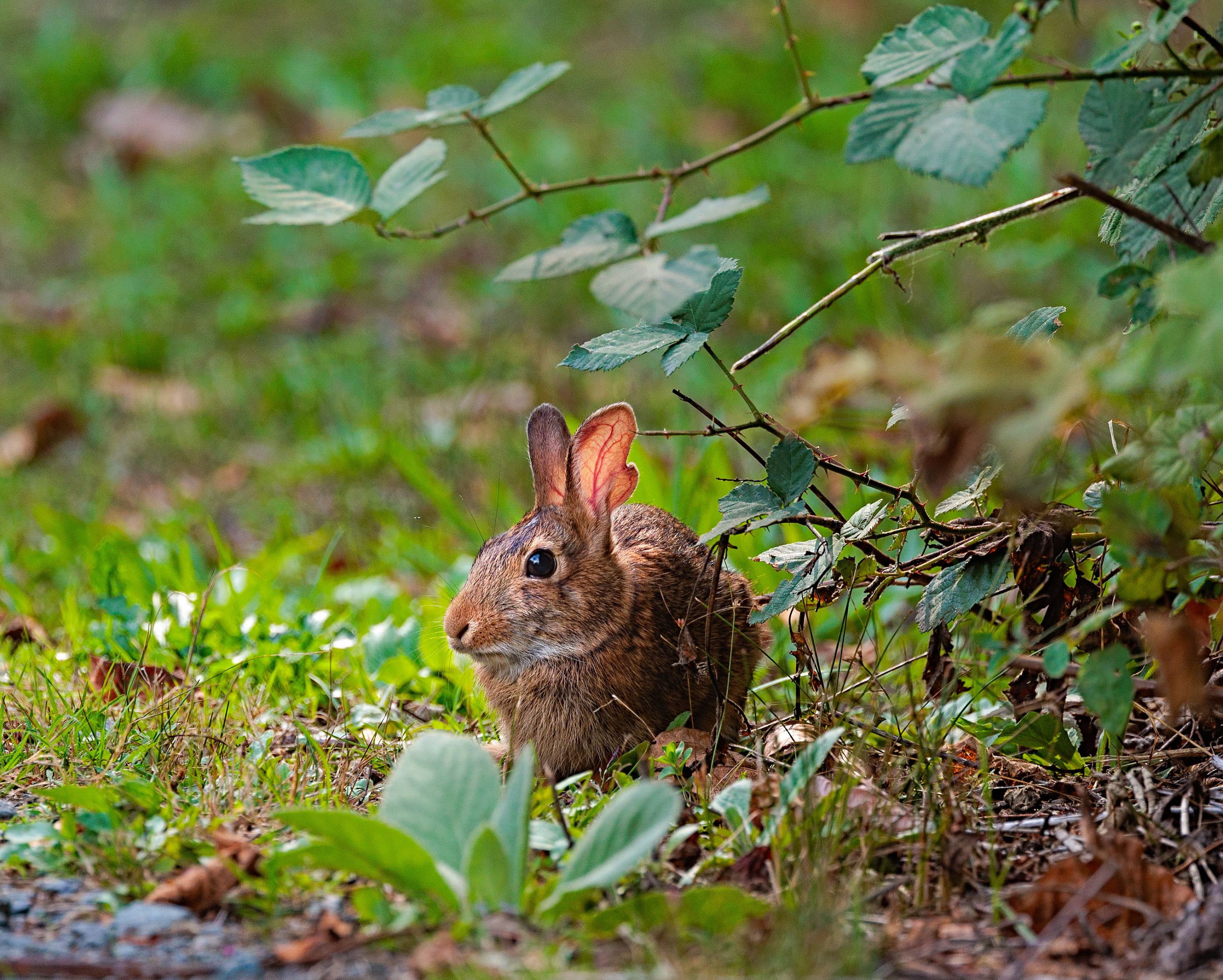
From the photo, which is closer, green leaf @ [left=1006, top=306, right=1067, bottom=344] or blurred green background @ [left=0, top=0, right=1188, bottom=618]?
green leaf @ [left=1006, top=306, right=1067, bottom=344]

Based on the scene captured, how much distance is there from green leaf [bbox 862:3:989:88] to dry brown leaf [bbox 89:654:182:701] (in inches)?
77.5

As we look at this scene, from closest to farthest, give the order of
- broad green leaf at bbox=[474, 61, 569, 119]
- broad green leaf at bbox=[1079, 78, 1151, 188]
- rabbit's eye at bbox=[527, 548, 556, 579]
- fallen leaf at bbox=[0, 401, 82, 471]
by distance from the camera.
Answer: broad green leaf at bbox=[1079, 78, 1151, 188] < broad green leaf at bbox=[474, 61, 569, 119] < rabbit's eye at bbox=[527, 548, 556, 579] < fallen leaf at bbox=[0, 401, 82, 471]

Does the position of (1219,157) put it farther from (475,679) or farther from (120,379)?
(120,379)

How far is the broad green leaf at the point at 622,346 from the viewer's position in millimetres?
2572

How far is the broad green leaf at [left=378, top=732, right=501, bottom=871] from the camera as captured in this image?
216 cm

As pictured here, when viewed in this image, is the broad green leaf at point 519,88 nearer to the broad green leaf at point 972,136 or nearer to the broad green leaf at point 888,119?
the broad green leaf at point 888,119

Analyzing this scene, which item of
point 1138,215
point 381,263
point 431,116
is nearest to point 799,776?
point 1138,215

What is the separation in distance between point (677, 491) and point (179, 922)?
234 cm

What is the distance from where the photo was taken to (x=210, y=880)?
221 cm

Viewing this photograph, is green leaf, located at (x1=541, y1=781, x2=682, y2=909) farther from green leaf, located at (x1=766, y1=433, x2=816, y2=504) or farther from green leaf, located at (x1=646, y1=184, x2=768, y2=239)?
green leaf, located at (x1=646, y1=184, x2=768, y2=239)

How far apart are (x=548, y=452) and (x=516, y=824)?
1.28 metres

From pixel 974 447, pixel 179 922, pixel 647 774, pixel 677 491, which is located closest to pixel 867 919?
pixel 647 774

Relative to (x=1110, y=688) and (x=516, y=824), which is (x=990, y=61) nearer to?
(x=1110, y=688)

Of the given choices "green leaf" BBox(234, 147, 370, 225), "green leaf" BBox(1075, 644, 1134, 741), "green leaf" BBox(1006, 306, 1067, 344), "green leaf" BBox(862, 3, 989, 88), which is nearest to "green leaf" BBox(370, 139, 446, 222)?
"green leaf" BBox(234, 147, 370, 225)
